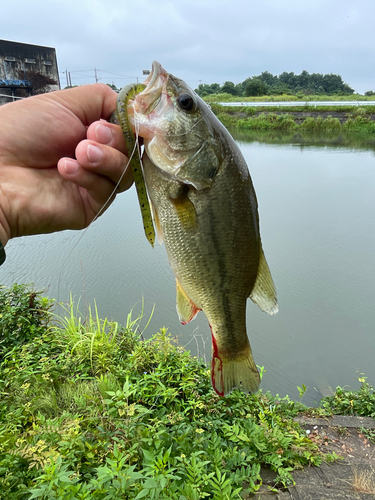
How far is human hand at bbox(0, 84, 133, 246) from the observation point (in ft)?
4.50

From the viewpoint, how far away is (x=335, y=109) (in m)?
23.4

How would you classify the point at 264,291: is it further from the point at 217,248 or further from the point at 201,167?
the point at 201,167

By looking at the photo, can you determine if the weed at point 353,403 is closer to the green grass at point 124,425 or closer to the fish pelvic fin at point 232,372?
the green grass at point 124,425

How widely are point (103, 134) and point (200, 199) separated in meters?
0.47

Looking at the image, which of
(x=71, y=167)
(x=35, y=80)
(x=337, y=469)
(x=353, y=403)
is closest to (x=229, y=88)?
(x=35, y=80)

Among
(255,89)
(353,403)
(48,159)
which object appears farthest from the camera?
(255,89)

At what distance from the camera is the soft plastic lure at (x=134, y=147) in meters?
1.15

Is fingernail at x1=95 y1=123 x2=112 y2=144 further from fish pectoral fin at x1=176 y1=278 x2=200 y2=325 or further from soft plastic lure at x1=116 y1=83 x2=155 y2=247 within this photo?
fish pectoral fin at x1=176 y1=278 x2=200 y2=325

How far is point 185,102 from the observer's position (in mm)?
1168

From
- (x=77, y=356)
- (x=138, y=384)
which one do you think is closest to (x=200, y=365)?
(x=138, y=384)

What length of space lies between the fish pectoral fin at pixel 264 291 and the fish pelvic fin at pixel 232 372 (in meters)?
0.24

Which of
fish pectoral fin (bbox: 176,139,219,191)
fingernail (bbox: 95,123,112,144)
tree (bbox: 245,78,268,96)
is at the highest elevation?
tree (bbox: 245,78,268,96)

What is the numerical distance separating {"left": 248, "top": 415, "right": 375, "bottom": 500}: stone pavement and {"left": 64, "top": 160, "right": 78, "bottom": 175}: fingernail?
223 centimetres

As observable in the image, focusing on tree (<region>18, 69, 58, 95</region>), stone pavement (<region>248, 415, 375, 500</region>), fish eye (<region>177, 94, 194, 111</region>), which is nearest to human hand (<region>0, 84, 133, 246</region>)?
fish eye (<region>177, 94, 194, 111</region>)
